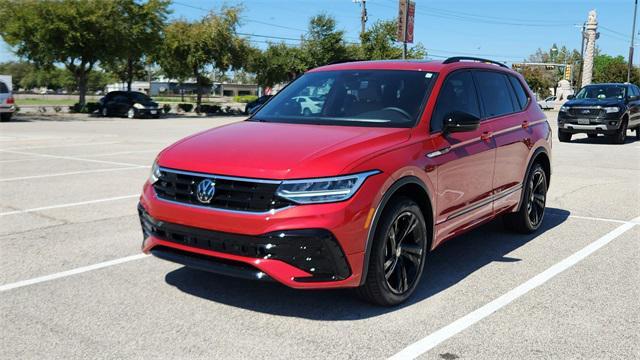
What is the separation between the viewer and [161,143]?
59.7 ft

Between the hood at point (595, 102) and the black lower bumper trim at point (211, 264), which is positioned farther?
the hood at point (595, 102)

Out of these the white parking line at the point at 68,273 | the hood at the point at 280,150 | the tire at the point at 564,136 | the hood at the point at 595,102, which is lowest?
the white parking line at the point at 68,273

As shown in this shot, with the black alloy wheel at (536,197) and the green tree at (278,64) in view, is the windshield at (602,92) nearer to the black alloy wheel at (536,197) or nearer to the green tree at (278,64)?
the black alloy wheel at (536,197)

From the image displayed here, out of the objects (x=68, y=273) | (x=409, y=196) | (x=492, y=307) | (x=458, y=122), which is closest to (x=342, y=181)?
(x=409, y=196)

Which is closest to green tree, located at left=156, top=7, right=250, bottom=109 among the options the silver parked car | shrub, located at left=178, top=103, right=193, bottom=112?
shrub, located at left=178, top=103, right=193, bottom=112

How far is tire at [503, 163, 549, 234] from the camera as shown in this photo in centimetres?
671

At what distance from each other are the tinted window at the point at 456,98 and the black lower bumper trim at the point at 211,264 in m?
1.90

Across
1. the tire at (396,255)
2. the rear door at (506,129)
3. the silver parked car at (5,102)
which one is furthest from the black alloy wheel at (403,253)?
the silver parked car at (5,102)

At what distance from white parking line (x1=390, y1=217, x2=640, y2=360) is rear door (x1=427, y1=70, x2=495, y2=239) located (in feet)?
2.25

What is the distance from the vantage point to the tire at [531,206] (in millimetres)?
6711

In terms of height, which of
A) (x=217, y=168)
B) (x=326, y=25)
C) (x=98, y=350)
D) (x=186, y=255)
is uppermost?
(x=326, y=25)

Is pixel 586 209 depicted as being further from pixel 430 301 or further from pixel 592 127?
pixel 592 127

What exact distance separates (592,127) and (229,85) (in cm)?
15290

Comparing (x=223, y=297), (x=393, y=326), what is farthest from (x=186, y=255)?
(x=393, y=326)
